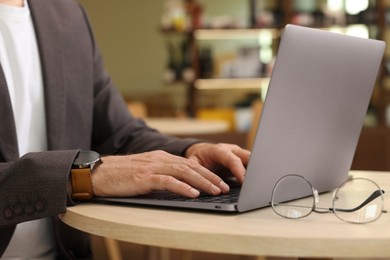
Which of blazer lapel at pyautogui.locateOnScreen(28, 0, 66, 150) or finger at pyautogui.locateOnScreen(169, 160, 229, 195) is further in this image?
blazer lapel at pyautogui.locateOnScreen(28, 0, 66, 150)

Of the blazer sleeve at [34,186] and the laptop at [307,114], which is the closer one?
the laptop at [307,114]

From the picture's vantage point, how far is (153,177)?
1.31 meters

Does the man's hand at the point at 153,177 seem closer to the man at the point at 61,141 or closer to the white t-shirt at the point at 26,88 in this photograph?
the man at the point at 61,141

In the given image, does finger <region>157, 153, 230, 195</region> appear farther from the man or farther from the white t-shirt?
the white t-shirt

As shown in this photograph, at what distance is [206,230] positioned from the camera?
3.63 ft

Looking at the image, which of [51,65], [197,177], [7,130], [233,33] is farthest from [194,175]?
[233,33]

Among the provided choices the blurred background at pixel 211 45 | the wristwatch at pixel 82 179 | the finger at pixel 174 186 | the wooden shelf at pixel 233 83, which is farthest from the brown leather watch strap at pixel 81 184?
the wooden shelf at pixel 233 83

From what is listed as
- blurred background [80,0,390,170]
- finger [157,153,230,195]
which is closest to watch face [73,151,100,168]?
finger [157,153,230,195]

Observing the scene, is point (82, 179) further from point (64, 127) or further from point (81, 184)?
point (64, 127)

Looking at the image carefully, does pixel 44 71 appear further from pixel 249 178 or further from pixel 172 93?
pixel 172 93

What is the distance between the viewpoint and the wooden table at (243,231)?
107 centimetres

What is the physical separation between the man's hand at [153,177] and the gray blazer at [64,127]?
0.07 m

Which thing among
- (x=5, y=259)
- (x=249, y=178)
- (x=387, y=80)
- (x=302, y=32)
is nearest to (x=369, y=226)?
(x=249, y=178)

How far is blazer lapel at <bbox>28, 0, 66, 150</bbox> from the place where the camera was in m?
1.73
